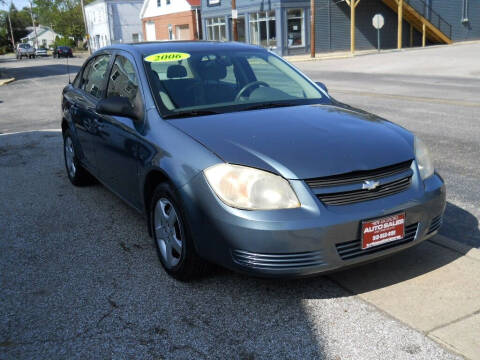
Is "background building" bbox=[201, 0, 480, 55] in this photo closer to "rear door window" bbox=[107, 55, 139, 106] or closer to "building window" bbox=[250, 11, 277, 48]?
"building window" bbox=[250, 11, 277, 48]

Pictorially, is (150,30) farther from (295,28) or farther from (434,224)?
(434,224)

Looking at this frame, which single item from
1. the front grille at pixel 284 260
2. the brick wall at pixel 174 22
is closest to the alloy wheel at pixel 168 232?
the front grille at pixel 284 260

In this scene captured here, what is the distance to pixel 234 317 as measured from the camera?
11.0ft

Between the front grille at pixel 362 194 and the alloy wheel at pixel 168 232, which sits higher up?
the front grille at pixel 362 194

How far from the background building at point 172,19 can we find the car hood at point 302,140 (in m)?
45.8

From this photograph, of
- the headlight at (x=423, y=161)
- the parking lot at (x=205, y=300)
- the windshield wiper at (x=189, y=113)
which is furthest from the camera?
the windshield wiper at (x=189, y=113)

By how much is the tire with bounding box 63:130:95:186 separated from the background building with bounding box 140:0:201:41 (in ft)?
142

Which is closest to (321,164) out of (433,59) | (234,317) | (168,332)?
(234,317)

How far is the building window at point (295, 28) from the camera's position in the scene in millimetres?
37281

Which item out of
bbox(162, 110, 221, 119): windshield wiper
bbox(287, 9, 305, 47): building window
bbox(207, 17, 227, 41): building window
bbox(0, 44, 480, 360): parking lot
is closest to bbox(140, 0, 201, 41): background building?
bbox(207, 17, 227, 41): building window

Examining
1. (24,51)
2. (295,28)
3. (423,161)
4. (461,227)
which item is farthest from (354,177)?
(24,51)

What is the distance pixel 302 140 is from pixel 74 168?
369 centimetres

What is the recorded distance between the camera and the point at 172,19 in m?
51.3

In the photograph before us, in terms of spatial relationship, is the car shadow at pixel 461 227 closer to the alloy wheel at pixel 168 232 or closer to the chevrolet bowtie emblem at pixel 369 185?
the chevrolet bowtie emblem at pixel 369 185
